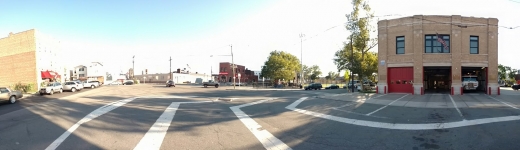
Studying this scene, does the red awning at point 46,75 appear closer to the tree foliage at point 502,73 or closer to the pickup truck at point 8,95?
the pickup truck at point 8,95

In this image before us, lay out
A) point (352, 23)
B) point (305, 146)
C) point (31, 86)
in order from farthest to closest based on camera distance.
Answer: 1. point (31, 86)
2. point (352, 23)
3. point (305, 146)

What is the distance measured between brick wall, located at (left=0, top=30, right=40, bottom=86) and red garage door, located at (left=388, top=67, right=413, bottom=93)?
42.7m

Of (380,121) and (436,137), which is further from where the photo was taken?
(380,121)

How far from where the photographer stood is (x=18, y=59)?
35156 millimetres

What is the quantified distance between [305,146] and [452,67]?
20634 millimetres

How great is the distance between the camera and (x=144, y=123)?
354 inches

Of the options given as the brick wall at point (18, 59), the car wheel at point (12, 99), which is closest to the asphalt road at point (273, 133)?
the car wheel at point (12, 99)

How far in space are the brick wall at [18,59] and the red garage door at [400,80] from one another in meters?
42.7

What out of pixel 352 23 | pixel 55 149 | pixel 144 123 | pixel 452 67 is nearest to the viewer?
pixel 55 149

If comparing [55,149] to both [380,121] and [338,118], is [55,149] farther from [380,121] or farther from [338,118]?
[380,121]

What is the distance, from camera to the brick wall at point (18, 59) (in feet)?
112

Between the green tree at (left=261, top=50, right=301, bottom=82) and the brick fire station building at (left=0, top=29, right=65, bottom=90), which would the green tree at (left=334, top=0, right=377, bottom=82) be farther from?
the brick fire station building at (left=0, top=29, right=65, bottom=90)

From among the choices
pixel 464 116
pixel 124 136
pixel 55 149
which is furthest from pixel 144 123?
pixel 464 116

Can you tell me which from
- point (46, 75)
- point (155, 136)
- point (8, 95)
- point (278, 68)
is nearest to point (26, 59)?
point (46, 75)
